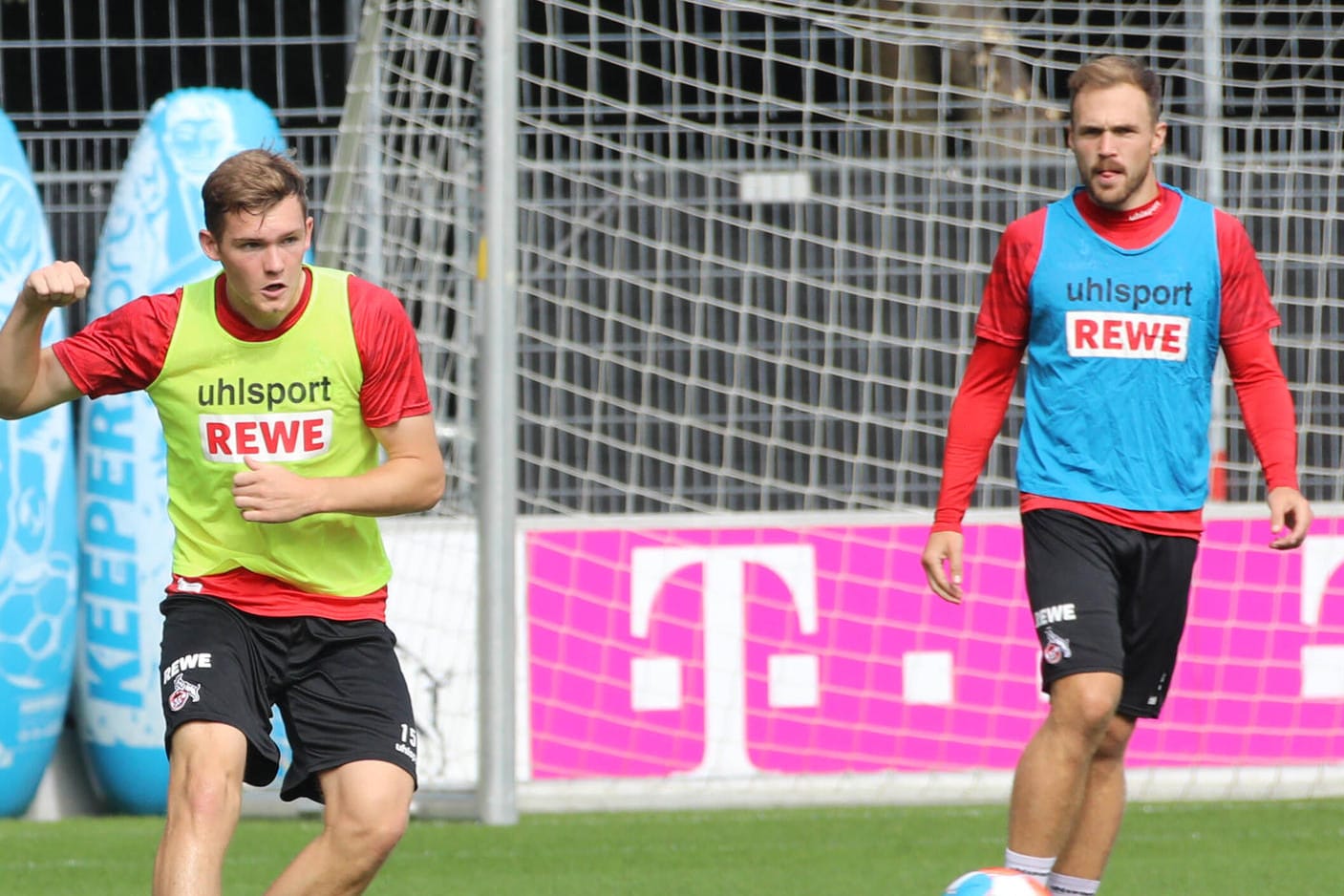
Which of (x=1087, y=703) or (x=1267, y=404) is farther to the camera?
(x=1267, y=404)

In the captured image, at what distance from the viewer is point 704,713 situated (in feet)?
25.5

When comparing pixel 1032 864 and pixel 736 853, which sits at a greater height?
pixel 1032 864

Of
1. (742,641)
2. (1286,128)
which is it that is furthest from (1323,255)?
(742,641)

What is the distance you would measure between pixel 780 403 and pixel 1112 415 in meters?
4.02

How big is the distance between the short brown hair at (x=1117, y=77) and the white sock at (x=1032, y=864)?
5.19ft

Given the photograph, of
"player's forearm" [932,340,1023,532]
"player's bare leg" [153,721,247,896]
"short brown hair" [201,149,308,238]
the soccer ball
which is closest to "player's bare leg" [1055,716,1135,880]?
"player's forearm" [932,340,1023,532]

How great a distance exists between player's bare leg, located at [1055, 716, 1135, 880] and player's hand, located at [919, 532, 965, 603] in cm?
46

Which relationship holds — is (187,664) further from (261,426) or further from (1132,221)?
(1132,221)

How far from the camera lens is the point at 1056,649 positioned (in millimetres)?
4367

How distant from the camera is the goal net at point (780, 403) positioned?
25.5 feet

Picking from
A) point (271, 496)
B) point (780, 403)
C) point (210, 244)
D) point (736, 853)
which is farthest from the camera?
point (780, 403)

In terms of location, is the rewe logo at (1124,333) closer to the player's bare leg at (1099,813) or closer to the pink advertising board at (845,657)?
the player's bare leg at (1099,813)

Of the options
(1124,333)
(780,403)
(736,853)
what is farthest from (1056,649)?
(780,403)

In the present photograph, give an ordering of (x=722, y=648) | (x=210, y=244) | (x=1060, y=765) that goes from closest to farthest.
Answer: (x=210, y=244) < (x=1060, y=765) < (x=722, y=648)
